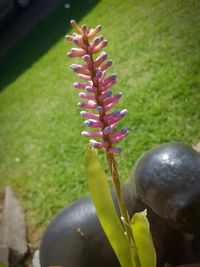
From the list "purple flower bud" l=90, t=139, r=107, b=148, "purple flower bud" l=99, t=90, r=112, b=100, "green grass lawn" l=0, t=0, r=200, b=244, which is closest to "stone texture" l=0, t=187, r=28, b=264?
"green grass lawn" l=0, t=0, r=200, b=244

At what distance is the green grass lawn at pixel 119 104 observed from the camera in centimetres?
371

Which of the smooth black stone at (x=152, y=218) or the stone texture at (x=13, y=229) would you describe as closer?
the smooth black stone at (x=152, y=218)

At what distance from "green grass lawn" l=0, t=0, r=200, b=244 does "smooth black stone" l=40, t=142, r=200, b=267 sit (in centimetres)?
149

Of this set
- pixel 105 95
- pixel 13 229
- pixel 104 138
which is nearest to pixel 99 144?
pixel 104 138

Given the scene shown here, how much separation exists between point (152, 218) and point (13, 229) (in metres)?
2.05

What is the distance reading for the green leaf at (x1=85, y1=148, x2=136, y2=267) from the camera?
3.49 feet

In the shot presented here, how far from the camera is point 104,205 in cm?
111

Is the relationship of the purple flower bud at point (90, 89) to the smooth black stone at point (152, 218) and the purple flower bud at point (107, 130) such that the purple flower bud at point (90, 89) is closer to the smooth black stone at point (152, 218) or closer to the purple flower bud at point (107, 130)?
the purple flower bud at point (107, 130)

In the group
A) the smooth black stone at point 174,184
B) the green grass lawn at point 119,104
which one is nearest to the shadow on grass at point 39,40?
the green grass lawn at point 119,104

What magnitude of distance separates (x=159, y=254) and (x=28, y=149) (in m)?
2.95

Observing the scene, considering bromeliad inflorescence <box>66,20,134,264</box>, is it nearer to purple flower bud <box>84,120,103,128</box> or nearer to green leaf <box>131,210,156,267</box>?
purple flower bud <box>84,120,103,128</box>

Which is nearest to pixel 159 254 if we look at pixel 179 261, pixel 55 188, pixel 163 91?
pixel 179 261

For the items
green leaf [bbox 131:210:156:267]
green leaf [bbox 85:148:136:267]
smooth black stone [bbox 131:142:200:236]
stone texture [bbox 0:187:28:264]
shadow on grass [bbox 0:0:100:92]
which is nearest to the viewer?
green leaf [bbox 85:148:136:267]

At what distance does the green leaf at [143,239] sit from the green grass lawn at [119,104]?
7.39 ft
